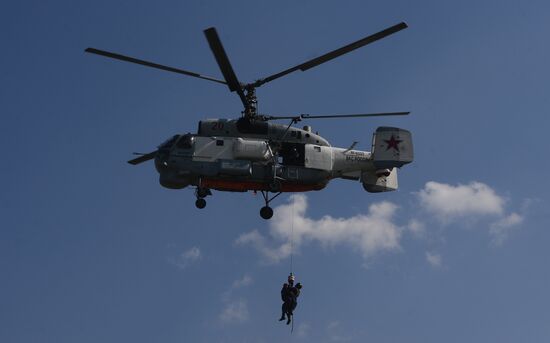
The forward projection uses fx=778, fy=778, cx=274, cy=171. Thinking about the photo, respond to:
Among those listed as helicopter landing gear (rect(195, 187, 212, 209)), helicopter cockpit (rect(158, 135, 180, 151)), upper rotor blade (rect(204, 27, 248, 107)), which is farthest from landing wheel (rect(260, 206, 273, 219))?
helicopter cockpit (rect(158, 135, 180, 151))

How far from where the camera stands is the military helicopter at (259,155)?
28391 millimetres

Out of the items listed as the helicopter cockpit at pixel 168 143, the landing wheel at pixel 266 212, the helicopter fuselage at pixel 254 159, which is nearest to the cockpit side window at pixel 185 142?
the helicopter fuselage at pixel 254 159

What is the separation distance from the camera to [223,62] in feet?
87.0

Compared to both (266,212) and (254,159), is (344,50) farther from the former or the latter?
(266,212)

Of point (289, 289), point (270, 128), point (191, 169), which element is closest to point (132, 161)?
point (191, 169)

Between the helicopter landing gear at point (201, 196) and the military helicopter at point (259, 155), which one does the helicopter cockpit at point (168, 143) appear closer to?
the military helicopter at point (259, 155)

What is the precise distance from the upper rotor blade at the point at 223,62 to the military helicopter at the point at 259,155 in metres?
0.04

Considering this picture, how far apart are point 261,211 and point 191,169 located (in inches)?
127

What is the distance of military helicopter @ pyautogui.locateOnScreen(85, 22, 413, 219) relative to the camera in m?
28.4

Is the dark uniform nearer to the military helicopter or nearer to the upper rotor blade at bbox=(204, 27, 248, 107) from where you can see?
the military helicopter

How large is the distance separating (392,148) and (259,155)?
17.6 ft

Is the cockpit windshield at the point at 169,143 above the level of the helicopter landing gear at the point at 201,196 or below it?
above

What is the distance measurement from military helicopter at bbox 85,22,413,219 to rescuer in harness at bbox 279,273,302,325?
107 inches

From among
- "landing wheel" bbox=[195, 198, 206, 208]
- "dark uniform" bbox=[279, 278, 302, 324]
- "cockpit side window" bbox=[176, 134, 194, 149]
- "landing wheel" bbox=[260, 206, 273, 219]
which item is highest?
"cockpit side window" bbox=[176, 134, 194, 149]
